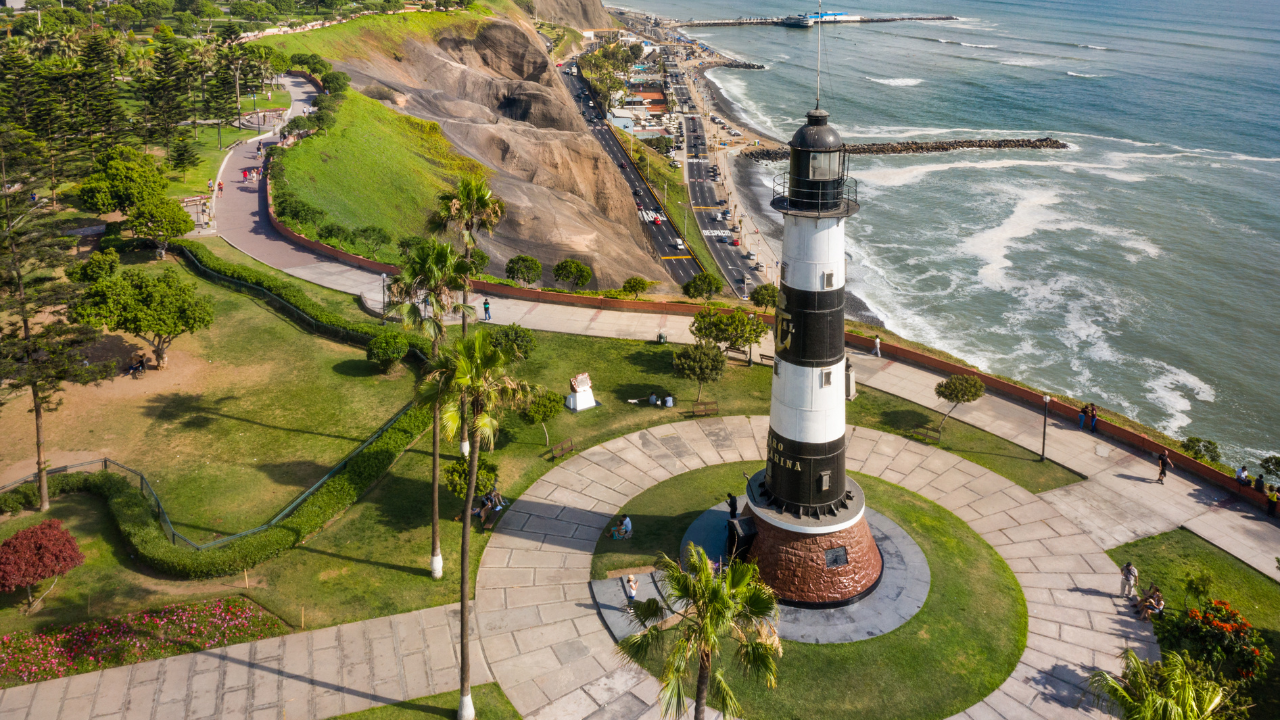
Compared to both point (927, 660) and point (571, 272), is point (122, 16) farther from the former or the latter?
point (927, 660)

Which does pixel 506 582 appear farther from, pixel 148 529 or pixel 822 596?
pixel 148 529

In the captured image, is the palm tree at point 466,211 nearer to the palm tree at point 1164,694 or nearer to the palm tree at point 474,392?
the palm tree at point 474,392

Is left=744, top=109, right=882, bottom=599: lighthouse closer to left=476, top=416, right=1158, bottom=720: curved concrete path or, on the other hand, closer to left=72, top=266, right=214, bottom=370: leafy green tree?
left=476, top=416, right=1158, bottom=720: curved concrete path

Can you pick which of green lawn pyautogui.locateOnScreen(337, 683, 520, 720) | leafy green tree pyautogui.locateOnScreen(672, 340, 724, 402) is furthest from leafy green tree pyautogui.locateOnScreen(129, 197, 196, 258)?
green lawn pyautogui.locateOnScreen(337, 683, 520, 720)

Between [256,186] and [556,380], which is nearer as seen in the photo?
[556,380]

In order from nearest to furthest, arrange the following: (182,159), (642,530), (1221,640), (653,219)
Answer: (1221,640) → (642,530) → (182,159) → (653,219)

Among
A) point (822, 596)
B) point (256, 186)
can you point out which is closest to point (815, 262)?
point (822, 596)

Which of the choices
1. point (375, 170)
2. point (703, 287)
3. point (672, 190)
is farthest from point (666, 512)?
point (672, 190)
